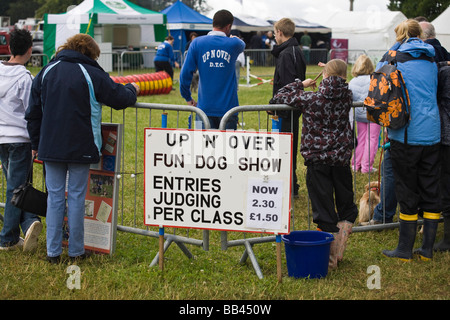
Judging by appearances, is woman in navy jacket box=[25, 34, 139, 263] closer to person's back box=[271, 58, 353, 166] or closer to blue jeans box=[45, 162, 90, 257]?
blue jeans box=[45, 162, 90, 257]

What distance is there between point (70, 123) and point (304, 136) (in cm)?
198

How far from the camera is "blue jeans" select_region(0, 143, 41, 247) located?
234 inches

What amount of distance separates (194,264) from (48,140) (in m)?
1.67

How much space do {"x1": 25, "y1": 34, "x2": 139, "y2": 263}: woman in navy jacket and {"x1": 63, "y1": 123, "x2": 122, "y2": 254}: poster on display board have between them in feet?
0.82

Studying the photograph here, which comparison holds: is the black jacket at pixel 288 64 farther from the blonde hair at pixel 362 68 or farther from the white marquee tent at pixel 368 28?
the white marquee tent at pixel 368 28

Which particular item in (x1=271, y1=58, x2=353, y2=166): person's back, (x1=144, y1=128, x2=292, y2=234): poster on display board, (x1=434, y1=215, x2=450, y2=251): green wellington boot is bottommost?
(x1=434, y1=215, x2=450, y2=251): green wellington boot

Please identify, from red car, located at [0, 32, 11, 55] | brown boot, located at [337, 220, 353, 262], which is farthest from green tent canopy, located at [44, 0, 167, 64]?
brown boot, located at [337, 220, 353, 262]

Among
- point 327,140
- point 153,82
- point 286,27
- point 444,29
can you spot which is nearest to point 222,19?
point 286,27

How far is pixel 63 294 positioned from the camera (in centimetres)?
495

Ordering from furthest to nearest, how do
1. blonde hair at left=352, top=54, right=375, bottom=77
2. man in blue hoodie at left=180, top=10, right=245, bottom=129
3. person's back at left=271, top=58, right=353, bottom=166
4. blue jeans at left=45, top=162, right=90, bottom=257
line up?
blonde hair at left=352, top=54, right=375, bottom=77, man in blue hoodie at left=180, top=10, right=245, bottom=129, blue jeans at left=45, top=162, right=90, bottom=257, person's back at left=271, top=58, right=353, bottom=166

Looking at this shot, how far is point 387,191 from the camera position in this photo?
6598 millimetres

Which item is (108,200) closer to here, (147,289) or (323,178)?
(147,289)

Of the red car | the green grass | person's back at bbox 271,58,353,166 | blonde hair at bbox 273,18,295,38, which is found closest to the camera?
the green grass
